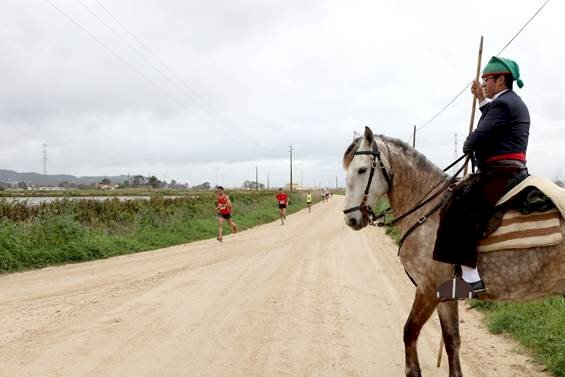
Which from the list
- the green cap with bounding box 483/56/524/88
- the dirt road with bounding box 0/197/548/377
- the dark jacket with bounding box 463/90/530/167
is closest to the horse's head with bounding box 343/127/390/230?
the dark jacket with bounding box 463/90/530/167

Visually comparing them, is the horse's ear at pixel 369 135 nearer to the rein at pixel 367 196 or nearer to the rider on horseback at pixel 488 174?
the rein at pixel 367 196

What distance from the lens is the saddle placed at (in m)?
3.68

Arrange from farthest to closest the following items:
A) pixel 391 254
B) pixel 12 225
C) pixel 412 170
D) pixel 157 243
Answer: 1. pixel 157 243
2. pixel 391 254
3. pixel 12 225
4. pixel 412 170

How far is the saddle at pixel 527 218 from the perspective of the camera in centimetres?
368

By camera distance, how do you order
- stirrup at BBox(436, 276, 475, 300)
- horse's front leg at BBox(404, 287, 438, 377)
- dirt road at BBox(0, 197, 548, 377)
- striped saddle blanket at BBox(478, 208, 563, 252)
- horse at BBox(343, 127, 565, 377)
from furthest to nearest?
dirt road at BBox(0, 197, 548, 377) < horse's front leg at BBox(404, 287, 438, 377) < stirrup at BBox(436, 276, 475, 300) < horse at BBox(343, 127, 565, 377) < striped saddle blanket at BBox(478, 208, 563, 252)

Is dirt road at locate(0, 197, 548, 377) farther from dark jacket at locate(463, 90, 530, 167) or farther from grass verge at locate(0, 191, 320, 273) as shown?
dark jacket at locate(463, 90, 530, 167)

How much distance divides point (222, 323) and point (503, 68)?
16.5ft

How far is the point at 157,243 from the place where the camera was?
1644 centimetres

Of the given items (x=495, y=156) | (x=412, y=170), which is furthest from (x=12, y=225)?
(x=495, y=156)

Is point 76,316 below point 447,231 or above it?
below

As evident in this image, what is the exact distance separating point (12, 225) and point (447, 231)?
42.6ft

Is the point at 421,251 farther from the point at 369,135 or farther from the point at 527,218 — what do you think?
the point at 369,135

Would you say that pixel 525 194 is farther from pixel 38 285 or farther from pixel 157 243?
pixel 157 243

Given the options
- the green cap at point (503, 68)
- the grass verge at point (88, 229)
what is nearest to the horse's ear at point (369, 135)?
the green cap at point (503, 68)
